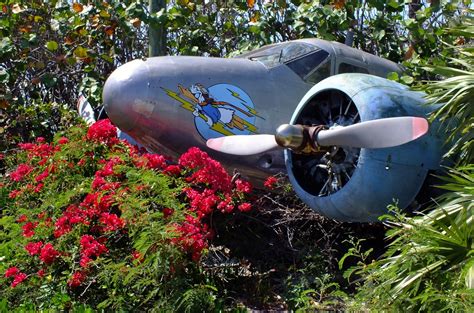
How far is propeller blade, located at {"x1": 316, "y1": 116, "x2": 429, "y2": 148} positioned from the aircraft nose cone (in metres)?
2.04

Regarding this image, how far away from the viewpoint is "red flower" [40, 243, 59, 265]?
5324 mm

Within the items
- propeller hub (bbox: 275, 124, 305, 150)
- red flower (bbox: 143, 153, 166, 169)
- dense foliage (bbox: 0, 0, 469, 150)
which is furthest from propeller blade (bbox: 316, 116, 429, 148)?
dense foliage (bbox: 0, 0, 469, 150)

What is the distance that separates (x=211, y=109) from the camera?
280 inches

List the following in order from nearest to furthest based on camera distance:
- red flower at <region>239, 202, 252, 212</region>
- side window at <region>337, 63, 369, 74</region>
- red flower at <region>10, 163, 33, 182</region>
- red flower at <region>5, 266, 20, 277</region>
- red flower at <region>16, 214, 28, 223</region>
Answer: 1. red flower at <region>5, 266, 20, 277</region>
2. red flower at <region>239, 202, 252, 212</region>
3. red flower at <region>16, 214, 28, 223</region>
4. red flower at <region>10, 163, 33, 182</region>
5. side window at <region>337, 63, 369, 74</region>

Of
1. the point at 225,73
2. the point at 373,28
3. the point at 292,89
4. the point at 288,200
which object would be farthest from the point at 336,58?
the point at 373,28

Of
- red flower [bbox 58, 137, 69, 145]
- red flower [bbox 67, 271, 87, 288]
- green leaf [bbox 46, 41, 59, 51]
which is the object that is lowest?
green leaf [bbox 46, 41, 59, 51]

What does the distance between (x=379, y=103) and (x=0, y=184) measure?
424 centimetres

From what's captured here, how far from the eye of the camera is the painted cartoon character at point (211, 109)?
23.2 feet

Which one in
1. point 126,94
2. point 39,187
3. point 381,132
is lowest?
point 39,187

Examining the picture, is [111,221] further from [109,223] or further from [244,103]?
[244,103]

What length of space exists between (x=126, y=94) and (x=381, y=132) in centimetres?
251

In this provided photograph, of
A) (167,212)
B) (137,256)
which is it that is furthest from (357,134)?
(137,256)

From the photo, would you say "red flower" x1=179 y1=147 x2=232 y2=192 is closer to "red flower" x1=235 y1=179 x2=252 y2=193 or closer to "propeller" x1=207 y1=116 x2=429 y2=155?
"red flower" x1=235 y1=179 x2=252 y2=193

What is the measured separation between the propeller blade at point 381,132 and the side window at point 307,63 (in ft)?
7.40
